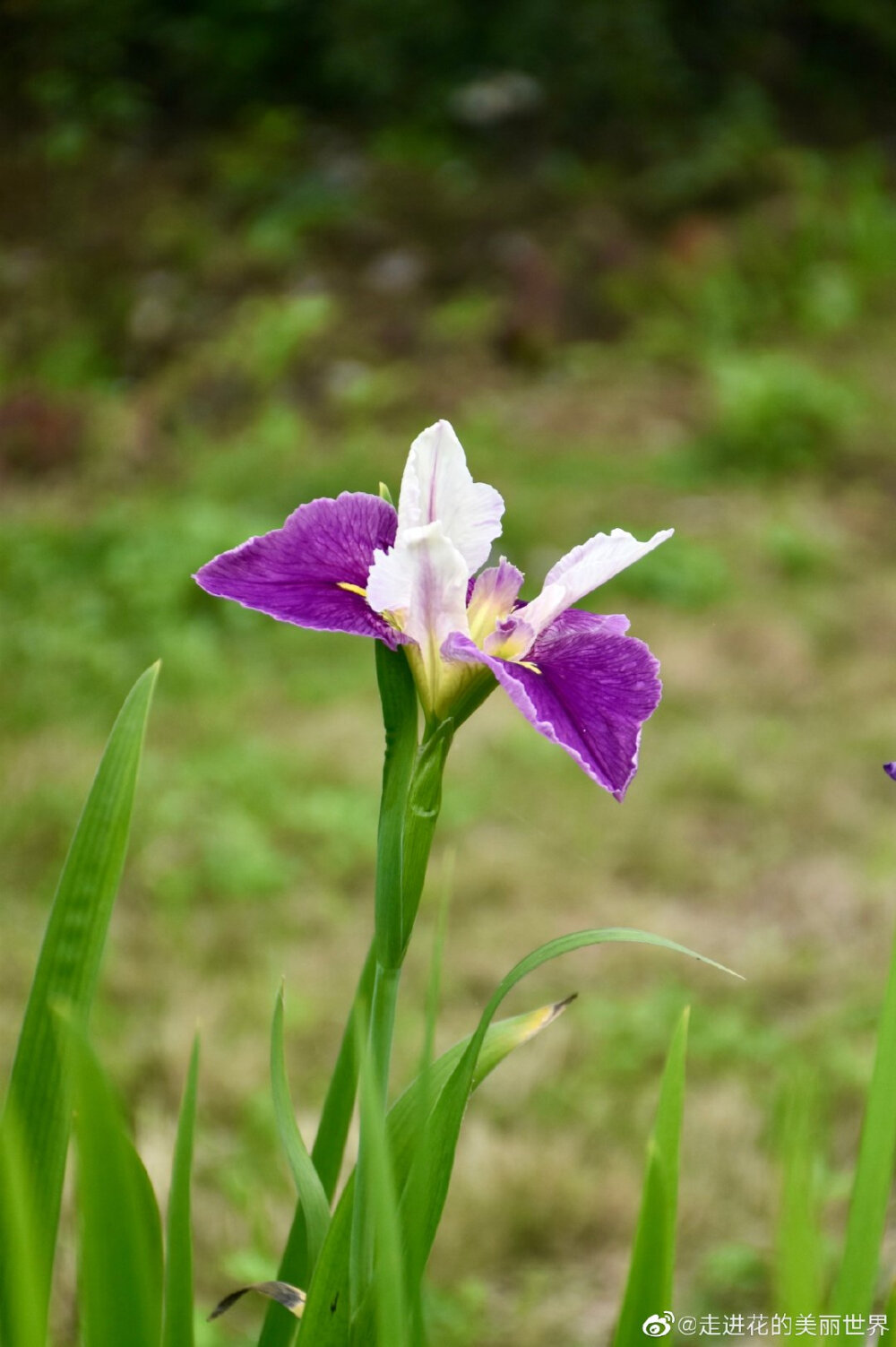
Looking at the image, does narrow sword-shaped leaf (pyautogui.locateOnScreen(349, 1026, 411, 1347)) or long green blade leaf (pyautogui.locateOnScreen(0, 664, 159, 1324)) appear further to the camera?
long green blade leaf (pyautogui.locateOnScreen(0, 664, 159, 1324))

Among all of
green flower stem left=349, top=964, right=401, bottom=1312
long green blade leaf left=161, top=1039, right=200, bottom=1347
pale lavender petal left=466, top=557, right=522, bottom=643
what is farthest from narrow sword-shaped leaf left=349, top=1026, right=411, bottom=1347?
pale lavender petal left=466, top=557, right=522, bottom=643

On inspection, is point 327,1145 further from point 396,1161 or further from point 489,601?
point 489,601

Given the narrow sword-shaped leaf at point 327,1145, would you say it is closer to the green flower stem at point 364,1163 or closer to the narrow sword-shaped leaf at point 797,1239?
the green flower stem at point 364,1163

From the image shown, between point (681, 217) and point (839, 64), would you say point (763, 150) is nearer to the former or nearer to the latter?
point (681, 217)

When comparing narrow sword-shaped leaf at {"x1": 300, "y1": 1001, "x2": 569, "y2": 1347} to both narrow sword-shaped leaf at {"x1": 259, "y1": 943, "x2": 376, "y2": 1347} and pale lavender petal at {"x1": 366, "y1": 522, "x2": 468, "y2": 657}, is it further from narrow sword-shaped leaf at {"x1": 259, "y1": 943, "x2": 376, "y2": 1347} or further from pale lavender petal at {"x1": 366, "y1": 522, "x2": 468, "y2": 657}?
pale lavender petal at {"x1": 366, "y1": 522, "x2": 468, "y2": 657}

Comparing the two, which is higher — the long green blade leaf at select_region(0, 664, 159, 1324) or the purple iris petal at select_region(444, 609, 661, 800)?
the purple iris petal at select_region(444, 609, 661, 800)

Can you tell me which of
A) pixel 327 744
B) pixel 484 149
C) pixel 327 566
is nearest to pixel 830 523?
pixel 327 744

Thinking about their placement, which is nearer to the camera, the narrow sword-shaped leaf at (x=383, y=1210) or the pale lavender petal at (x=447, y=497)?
the narrow sword-shaped leaf at (x=383, y=1210)

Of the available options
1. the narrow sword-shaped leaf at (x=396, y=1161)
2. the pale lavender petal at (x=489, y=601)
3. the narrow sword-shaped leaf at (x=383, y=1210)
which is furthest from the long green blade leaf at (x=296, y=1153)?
the pale lavender petal at (x=489, y=601)
